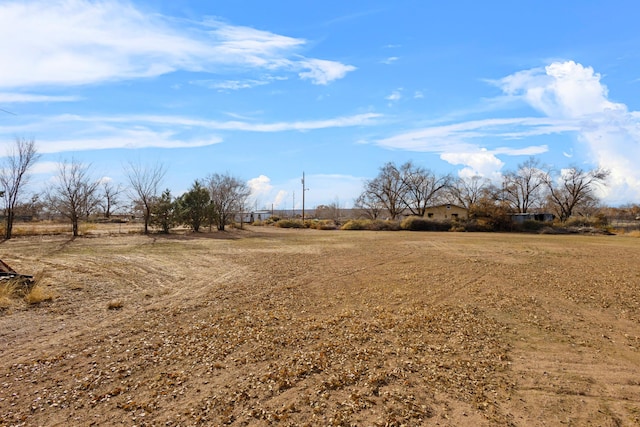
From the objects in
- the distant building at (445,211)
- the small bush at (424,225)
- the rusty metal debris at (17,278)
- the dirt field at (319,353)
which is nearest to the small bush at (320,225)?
the small bush at (424,225)

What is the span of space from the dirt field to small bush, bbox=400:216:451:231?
103ft

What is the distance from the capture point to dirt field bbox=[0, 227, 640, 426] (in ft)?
11.4

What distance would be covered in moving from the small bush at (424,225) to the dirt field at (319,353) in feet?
103

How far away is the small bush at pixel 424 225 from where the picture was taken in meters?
41.0

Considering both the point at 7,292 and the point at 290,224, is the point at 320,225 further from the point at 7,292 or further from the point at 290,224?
the point at 7,292

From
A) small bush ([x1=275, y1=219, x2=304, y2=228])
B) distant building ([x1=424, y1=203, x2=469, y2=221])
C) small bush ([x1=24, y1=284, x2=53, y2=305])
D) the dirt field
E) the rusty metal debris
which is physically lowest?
the dirt field

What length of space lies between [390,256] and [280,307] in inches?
366

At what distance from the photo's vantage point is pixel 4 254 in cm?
1400

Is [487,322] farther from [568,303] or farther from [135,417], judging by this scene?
[135,417]

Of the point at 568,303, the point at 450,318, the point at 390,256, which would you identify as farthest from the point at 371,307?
the point at 390,256

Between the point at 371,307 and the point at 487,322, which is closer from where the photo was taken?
the point at 487,322

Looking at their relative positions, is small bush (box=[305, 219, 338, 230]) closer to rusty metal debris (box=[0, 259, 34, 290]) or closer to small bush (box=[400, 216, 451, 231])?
small bush (box=[400, 216, 451, 231])

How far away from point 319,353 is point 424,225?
38.5m

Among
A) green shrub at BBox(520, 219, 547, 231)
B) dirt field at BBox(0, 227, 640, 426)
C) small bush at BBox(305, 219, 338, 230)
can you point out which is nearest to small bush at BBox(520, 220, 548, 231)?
green shrub at BBox(520, 219, 547, 231)
